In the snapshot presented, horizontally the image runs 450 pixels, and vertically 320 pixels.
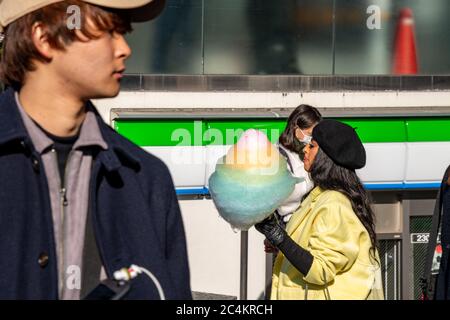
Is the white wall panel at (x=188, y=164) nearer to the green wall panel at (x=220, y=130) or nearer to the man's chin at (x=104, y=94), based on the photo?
the green wall panel at (x=220, y=130)

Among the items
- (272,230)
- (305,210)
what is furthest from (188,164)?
(272,230)

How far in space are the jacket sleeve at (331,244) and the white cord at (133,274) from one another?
8.86ft

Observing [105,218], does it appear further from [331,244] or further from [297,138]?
[297,138]

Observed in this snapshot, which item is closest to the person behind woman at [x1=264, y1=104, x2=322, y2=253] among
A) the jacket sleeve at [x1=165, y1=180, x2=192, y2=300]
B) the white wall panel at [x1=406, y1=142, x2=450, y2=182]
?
the white wall panel at [x1=406, y1=142, x2=450, y2=182]

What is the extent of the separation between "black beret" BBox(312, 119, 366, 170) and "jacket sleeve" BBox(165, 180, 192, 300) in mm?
2925

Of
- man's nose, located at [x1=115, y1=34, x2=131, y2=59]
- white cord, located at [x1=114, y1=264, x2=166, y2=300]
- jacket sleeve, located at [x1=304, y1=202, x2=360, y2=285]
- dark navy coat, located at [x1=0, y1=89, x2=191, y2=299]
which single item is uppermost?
man's nose, located at [x1=115, y1=34, x2=131, y2=59]

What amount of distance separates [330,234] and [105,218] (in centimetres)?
285

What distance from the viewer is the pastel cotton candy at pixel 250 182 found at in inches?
229

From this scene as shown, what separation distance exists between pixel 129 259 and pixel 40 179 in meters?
0.31

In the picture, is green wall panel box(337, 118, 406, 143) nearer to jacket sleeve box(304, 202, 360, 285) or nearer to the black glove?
the black glove

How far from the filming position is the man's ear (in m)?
2.75

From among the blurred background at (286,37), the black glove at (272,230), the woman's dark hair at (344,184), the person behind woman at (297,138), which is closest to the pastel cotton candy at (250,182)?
the black glove at (272,230)

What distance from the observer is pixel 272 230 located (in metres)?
5.50
